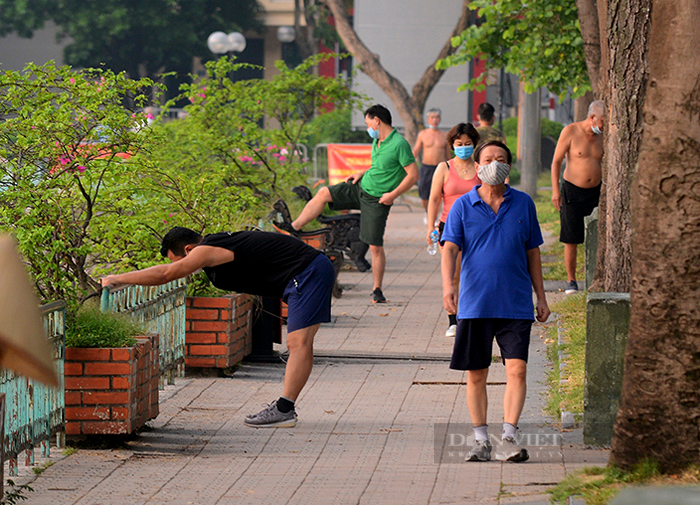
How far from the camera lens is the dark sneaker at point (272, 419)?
21.4 ft

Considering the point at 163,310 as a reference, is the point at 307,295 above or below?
above

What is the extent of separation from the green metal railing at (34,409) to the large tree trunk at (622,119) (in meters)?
4.66

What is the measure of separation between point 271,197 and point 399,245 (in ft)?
12.9

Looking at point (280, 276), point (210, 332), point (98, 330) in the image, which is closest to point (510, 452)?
point (280, 276)

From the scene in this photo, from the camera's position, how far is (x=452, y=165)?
9.58 metres

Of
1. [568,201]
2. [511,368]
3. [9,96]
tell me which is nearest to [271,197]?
[568,201]

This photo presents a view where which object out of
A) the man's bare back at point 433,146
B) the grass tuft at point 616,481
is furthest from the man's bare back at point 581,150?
the man's bare back at point 433,146

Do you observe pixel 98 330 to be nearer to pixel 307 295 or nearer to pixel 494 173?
pixel 307 295

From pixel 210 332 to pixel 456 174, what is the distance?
9.18ft

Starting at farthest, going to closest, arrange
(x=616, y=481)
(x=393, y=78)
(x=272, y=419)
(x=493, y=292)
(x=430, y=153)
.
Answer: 1. (x=393, y=78)
2. (x=430, y=153)
3. (x=272, y=419)
4. (x=493, y=292)
5. (x=616, y=481)

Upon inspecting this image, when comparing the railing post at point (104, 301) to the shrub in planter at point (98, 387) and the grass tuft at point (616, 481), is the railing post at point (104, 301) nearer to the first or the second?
the shrub in planter at point (98, 387)

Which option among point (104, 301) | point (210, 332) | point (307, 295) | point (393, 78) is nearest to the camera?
point (104, 301)

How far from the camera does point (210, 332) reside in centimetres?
793

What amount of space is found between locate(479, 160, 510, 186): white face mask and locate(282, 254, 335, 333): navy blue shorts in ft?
4.41
